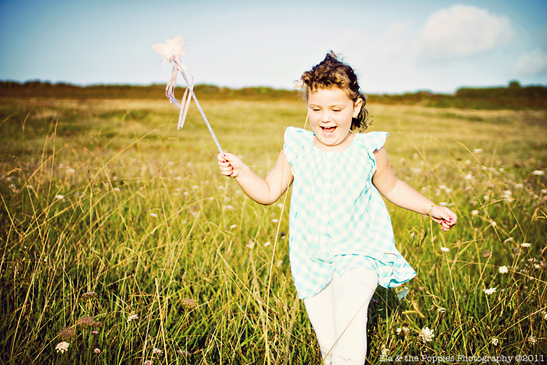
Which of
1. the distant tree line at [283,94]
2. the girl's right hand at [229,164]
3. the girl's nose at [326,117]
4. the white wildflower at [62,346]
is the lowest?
the white wildflower at [62,346]

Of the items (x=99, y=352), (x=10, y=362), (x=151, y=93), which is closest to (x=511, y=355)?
(x=99, y=352)

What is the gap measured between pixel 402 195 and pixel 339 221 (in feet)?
1.36

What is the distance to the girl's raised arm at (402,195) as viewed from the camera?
176 cm

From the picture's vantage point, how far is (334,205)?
1.75m

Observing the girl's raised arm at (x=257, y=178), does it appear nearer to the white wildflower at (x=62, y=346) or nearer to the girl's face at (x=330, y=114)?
the girl's face at (x=330, y=114)

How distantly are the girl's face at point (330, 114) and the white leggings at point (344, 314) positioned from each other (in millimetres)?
648

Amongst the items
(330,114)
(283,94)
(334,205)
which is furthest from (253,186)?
(283,94)

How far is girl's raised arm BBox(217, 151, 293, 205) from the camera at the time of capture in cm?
175

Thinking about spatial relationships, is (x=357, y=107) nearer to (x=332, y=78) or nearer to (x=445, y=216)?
(x=332, y=78)

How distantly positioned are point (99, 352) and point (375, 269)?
4.19ft

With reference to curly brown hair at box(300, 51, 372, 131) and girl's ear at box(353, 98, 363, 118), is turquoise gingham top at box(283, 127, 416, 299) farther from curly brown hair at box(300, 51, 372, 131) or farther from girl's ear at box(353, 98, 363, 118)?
curly brown hair at box(300, 51, 372, 131)

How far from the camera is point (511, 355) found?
5.86 ft

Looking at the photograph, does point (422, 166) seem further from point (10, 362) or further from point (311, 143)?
point (10, 362)

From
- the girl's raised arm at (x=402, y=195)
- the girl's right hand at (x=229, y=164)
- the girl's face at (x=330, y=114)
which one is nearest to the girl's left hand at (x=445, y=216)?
the girl's raised arm at (x=402, y=195)
